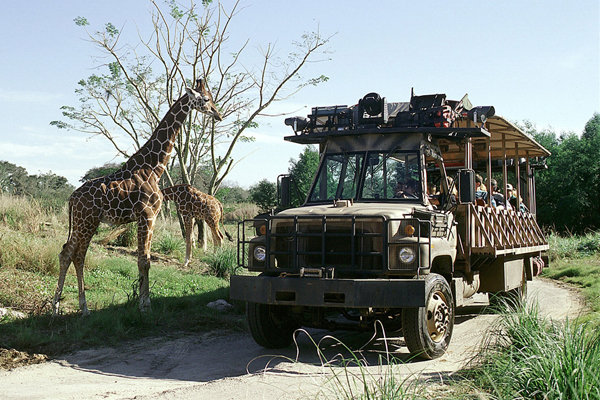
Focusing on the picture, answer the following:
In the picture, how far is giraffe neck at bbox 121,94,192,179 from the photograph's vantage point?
10.4m

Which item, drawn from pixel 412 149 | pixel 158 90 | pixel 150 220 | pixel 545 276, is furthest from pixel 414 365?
pixel 158 90

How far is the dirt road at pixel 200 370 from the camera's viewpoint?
564cm

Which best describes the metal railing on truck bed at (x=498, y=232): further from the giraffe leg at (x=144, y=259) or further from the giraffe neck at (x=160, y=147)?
the giraffe neck at (x=160, y=147)

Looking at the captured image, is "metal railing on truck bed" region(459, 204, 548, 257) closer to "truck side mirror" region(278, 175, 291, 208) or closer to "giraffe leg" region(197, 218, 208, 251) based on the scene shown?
"truck side mirror" region(278, 175, 291, 208)

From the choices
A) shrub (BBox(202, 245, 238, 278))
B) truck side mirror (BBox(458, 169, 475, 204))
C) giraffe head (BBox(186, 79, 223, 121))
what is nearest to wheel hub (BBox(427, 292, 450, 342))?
truck side mirror (BBox(458, 169, 475, 204))

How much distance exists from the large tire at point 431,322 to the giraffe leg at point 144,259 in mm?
4714

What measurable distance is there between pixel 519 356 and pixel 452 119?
4.58 m

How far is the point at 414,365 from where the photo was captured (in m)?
6.83

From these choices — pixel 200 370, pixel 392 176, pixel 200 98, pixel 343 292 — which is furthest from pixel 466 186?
pixel 200 98

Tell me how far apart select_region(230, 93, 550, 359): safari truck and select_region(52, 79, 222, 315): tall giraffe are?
2.23m

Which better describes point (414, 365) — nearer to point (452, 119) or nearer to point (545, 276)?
point (452, 119)

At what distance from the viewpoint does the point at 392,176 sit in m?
8.46

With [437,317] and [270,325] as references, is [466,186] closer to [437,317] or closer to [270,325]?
[437,317]

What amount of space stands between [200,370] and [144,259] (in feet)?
11.2
